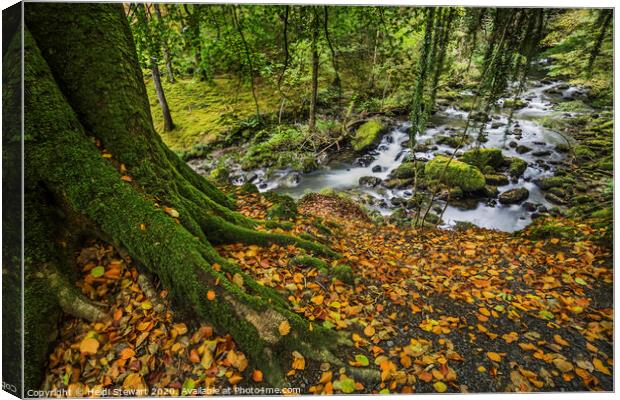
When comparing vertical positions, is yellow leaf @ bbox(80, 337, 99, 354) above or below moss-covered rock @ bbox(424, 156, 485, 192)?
above

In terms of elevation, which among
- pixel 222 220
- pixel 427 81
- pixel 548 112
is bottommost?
pixel 222 220

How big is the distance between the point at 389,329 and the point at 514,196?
12.8 ft

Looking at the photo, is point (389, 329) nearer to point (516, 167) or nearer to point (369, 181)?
point (369, 181)

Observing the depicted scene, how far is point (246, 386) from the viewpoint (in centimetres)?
226

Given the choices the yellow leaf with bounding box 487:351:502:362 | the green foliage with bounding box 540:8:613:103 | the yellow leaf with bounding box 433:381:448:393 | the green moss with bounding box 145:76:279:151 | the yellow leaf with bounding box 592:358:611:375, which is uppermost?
the green foliage with bounding box 540:8:613:103

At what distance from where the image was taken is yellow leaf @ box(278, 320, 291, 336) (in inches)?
88.9

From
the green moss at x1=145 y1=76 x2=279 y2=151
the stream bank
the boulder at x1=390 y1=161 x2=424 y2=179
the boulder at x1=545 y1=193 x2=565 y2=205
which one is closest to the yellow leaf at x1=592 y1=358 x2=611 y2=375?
the stream bank

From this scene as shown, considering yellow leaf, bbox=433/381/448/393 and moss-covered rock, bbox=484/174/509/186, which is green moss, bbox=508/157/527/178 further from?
yellow leaf, bbox=433/381/448/393

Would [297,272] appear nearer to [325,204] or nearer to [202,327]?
[202,327]

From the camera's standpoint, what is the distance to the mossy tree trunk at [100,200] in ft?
7.11

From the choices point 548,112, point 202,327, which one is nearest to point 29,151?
point 202,327

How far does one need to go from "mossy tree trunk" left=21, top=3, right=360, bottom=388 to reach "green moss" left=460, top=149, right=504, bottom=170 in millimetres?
4026

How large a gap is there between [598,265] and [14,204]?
5.02m

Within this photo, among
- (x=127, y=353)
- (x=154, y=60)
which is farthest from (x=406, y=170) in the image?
(x=127, y=353)
